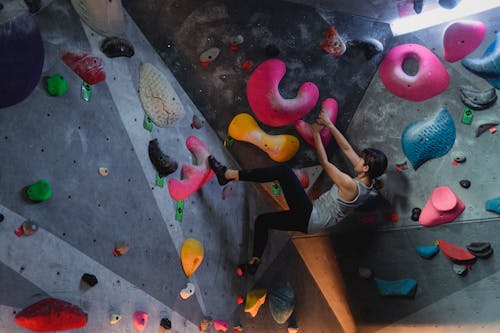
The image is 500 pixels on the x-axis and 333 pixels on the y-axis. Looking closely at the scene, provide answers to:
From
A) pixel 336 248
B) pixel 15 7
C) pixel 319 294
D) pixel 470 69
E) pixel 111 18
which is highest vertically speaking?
pixel 15 7

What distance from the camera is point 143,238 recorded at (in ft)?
10.1

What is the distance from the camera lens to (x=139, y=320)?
297 centimetres

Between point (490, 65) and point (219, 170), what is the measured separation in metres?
1.64

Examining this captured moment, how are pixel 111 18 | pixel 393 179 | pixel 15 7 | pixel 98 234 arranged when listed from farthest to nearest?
pixel 393 179 → pixel 111 18 → pixel 98 234 → pixel 15 7

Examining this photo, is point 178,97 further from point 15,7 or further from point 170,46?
point 15,7

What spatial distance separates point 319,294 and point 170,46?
6.19ft

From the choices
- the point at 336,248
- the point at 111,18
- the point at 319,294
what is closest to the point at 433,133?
the point at 336,248

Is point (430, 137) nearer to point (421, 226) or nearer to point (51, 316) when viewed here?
point (421, 226)

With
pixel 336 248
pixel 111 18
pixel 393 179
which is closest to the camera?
pixel 111 18

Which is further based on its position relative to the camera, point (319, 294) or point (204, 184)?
point (319, 294)

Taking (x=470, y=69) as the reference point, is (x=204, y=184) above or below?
below

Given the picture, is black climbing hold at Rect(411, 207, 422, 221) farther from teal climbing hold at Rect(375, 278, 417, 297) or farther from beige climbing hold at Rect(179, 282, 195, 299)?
beige climbing hold at Rect(179, 282, 195, 299)

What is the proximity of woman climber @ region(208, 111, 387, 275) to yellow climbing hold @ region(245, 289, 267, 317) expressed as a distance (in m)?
0.29

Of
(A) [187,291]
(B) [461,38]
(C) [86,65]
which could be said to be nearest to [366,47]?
(B) [461,38]
